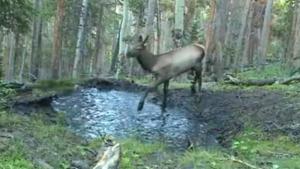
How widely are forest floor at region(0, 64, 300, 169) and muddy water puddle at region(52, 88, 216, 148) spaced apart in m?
0.32

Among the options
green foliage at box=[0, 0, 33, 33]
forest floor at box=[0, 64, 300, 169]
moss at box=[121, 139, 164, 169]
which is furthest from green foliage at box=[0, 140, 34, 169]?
green foliage at box=[0, 0, 33, 33]

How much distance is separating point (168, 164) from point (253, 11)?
→ 33.9m

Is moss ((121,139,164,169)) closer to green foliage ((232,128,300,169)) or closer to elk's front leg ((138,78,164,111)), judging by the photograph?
green foliage ((232,128,300,169))

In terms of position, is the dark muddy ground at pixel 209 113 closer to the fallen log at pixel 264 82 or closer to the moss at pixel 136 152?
the moss at pixel 136 152

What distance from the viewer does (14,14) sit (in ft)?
31.3

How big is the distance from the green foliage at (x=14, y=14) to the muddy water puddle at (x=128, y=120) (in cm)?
192

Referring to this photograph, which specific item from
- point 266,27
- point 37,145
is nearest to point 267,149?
Result: point 37,145

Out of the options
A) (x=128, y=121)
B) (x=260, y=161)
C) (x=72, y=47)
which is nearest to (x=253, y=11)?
(x=72, y=47)

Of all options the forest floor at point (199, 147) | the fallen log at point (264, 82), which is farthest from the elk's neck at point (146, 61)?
the fallen log at point (264, 82)

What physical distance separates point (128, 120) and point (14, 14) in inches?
119

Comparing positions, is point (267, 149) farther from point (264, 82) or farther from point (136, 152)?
point (264, 82)

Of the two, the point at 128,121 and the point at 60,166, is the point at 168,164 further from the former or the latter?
the point at 128,121

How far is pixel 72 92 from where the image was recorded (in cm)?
1314

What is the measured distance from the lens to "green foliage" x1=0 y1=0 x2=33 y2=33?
9.23 m
